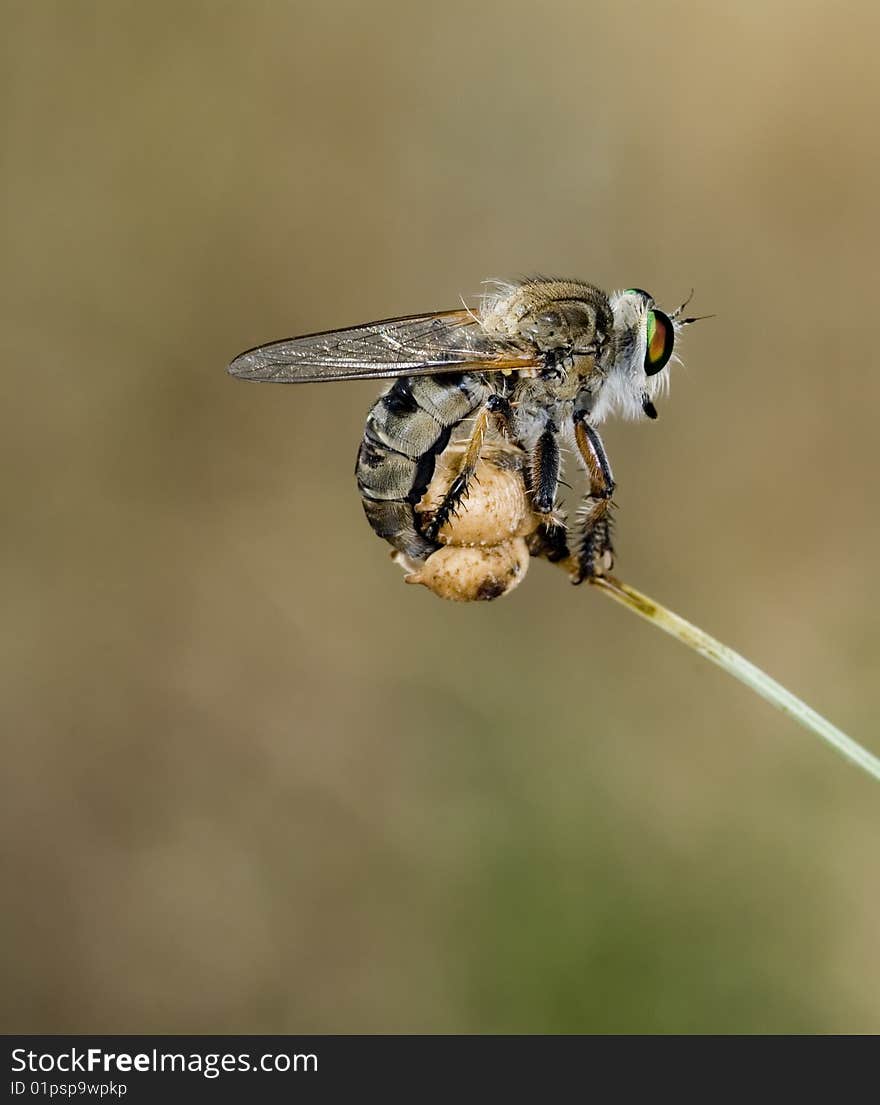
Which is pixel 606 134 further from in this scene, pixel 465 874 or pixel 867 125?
pixel 465 874

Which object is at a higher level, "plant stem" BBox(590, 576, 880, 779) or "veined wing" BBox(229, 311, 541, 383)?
"veined wing" BBox(229, 311, 541, 383)

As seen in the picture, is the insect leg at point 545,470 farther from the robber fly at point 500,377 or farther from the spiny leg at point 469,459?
the spiny leg at point 469,459

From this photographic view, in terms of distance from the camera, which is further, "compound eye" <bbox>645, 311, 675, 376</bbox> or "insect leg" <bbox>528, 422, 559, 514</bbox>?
"compound eye" <bbox>645, 311, 675, 376</bbox>

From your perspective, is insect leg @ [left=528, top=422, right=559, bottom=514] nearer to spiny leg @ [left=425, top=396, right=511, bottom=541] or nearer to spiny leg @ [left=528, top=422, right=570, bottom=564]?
spiny leg @ [left=528, top=422, right=570, bottom=564]

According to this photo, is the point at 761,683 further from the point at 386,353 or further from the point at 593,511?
the point at 386,353

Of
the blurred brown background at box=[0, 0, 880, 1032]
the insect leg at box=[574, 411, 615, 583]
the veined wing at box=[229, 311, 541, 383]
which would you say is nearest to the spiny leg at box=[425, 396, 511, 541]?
the veined wing at box=[229, 311, 541, 383]

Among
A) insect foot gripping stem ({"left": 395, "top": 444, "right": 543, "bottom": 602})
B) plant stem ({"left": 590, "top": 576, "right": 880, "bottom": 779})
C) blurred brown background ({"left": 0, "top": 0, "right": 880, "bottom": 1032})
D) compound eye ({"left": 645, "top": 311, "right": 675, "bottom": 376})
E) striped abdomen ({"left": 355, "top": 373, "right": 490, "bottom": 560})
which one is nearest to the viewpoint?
plant stem ({"left": 590, "top": 576, "right": 880, "bottom": 779})

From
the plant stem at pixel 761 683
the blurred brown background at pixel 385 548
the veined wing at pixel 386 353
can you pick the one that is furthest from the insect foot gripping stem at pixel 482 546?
the blurred brown background at pixel 385 548
